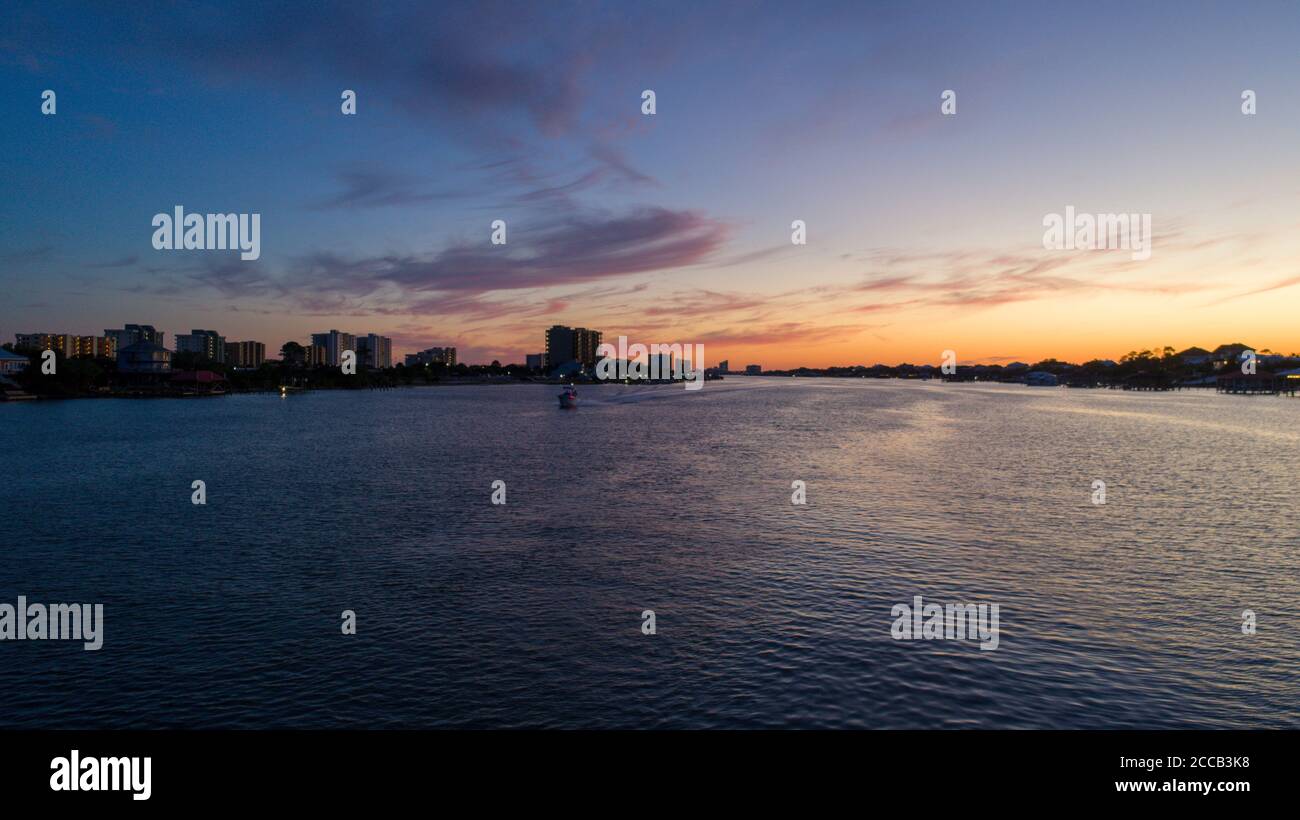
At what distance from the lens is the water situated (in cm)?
2231

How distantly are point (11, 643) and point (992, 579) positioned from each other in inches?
1755

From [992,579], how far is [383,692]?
29.5m

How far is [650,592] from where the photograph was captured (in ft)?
110

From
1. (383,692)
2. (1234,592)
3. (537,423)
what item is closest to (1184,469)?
(1234,592)

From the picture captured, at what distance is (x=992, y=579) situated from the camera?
34.9 meters

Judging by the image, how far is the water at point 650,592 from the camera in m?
22.3
